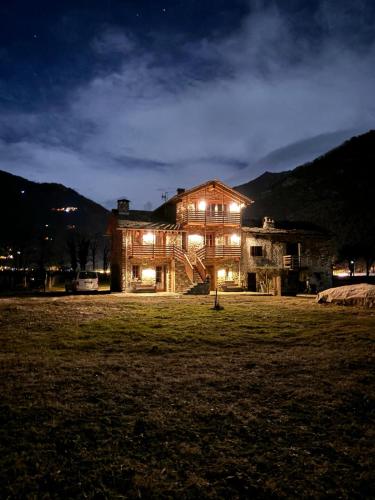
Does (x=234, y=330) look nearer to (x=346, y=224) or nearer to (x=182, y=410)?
(x=182, y=410)

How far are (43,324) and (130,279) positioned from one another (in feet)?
64.0

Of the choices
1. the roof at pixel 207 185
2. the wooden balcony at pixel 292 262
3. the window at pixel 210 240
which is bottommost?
the wooden balcony at pixel 292 262

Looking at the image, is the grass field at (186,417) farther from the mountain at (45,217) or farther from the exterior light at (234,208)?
the mountain at (45,217)

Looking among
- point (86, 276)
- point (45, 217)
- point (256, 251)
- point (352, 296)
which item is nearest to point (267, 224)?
point (256, 251)

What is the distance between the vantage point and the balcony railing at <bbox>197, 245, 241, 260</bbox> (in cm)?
3566

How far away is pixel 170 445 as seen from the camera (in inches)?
200

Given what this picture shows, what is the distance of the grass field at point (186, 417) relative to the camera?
4293 millimetres

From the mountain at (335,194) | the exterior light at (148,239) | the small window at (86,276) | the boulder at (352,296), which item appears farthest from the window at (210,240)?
the mountain at (335,194)

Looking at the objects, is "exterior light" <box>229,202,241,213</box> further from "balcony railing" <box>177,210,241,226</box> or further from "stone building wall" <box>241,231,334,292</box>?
"stone building wall" <box>241,231,334,292</box>

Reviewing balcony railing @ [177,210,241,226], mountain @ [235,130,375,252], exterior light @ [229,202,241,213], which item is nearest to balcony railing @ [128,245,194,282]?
balcony railing @ [177,210,241,226]

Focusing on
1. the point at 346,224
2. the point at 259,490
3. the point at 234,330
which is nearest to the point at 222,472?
the point at 259,490

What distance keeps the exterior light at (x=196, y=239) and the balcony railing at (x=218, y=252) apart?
57.3 inches

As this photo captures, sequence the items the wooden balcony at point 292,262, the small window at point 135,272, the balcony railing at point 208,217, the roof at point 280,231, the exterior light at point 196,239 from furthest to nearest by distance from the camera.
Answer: the roof at point 280,231 → the wooden balcony at point 292,262 → the exterior light at point 196,239 → the balcony railing at point 208,217 → the small window at point 135,272

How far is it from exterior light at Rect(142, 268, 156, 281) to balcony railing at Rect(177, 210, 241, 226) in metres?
5.95
